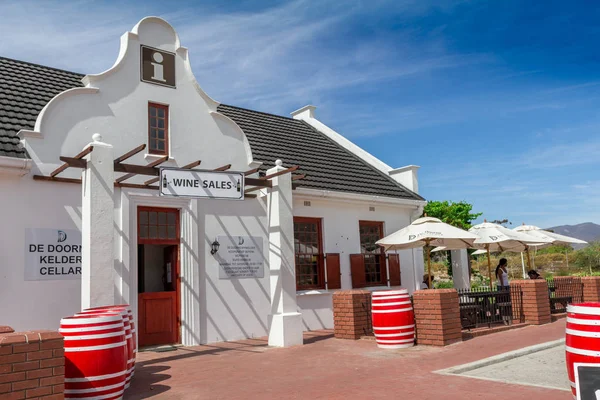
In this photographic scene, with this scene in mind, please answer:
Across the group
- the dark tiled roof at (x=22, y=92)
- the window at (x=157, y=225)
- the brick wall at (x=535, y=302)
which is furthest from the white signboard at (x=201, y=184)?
the brick wall at (x=535, y=302)

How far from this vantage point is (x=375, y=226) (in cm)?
1526

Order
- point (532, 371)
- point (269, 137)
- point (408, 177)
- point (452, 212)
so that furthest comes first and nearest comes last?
1. point (452, 212)
2. point (408, 177)
3. point (269, 137)
4. point (532, 371)

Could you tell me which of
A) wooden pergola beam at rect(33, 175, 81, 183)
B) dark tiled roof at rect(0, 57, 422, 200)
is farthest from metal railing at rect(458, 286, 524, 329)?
wooden pergola beam at rect(33, 175, 81, 183)

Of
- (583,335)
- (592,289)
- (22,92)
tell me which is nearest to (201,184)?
(22,92)

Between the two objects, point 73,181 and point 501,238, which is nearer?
point 73,181

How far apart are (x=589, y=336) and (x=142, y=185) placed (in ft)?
27.0

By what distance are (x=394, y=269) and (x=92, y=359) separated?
10416 millimetres

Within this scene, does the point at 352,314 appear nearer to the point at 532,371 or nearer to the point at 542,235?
the point at 532,371

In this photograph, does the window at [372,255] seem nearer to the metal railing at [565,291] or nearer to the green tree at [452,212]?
the metal railing at [565,291]

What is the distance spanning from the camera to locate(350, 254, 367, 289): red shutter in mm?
14086

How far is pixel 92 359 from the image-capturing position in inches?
240

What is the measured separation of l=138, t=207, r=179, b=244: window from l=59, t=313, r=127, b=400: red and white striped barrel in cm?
445

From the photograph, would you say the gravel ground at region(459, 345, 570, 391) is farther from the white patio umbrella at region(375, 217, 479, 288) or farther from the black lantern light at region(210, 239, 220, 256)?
the black lantern light at region(210, 239, 220, 256)

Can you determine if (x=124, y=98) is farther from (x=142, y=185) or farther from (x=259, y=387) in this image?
(x=259, y=387)
